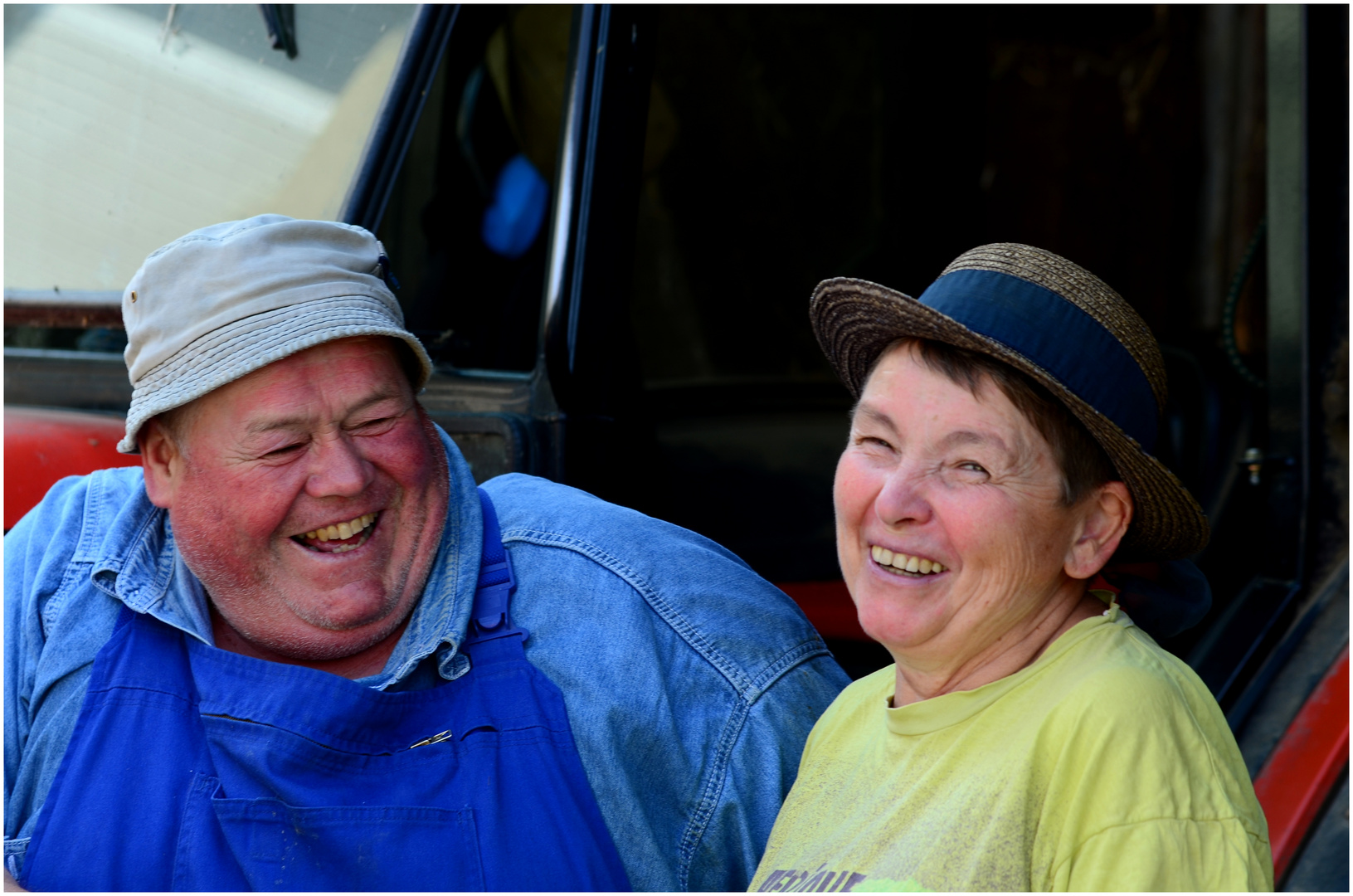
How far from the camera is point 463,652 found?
5.93ft

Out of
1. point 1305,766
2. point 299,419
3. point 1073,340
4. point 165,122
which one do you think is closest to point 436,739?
point 299,419

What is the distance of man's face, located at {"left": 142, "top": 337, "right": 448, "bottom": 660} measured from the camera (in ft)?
5.97

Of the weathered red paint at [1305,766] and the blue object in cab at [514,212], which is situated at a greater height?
the blue object in cab at [514,212]

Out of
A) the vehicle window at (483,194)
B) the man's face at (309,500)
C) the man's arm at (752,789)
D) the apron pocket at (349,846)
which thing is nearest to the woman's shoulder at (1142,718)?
the man's arm at (752,789)

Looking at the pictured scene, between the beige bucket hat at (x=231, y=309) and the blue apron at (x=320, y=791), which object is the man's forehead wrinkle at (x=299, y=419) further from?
the blue apron at (x=320, y=791)

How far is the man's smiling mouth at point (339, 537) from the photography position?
1.86 metres

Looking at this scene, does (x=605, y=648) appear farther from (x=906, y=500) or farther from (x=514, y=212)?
(x=514, y=212)

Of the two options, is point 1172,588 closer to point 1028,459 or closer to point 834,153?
point 1028,459

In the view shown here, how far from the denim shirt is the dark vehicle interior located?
0.30 m

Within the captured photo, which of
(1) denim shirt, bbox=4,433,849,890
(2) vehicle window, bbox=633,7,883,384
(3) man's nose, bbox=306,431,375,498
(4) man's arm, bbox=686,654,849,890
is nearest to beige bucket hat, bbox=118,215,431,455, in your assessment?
(3) man's nose, bbox=306,431,375,498

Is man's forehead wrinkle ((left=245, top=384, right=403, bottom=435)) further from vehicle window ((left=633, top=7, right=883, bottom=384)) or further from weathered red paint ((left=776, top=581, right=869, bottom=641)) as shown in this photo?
vehicle window ((left=633, top=7, right=883, bottom=384))

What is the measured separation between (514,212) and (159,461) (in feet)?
3.47

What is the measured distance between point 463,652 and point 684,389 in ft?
6.28

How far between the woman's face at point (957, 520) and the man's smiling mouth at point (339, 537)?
0.81 metres
